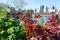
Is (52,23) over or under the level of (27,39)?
over

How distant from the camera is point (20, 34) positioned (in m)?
5.28

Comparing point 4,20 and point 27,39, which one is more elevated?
point 4,20

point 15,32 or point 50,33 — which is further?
point 15,32

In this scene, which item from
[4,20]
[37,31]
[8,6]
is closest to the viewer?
[37,31]

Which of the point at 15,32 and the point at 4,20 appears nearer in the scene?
the point at 15,32

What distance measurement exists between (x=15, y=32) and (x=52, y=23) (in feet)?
3.48

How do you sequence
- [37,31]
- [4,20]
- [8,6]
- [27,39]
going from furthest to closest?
[8,6] < [4,20] < [27,39] < [37,31]

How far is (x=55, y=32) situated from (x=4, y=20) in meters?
1.98

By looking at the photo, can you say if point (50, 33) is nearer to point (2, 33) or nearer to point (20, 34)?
point (20, 34)

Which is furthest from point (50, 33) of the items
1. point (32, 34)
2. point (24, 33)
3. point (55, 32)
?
point (24, 33)

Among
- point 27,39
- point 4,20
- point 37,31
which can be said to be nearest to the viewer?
point 37,31

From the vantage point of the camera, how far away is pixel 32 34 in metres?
4.85

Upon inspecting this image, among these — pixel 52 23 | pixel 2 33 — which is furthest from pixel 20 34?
pixel 52 23

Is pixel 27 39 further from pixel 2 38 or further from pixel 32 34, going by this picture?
Answer: pixel 2 38
